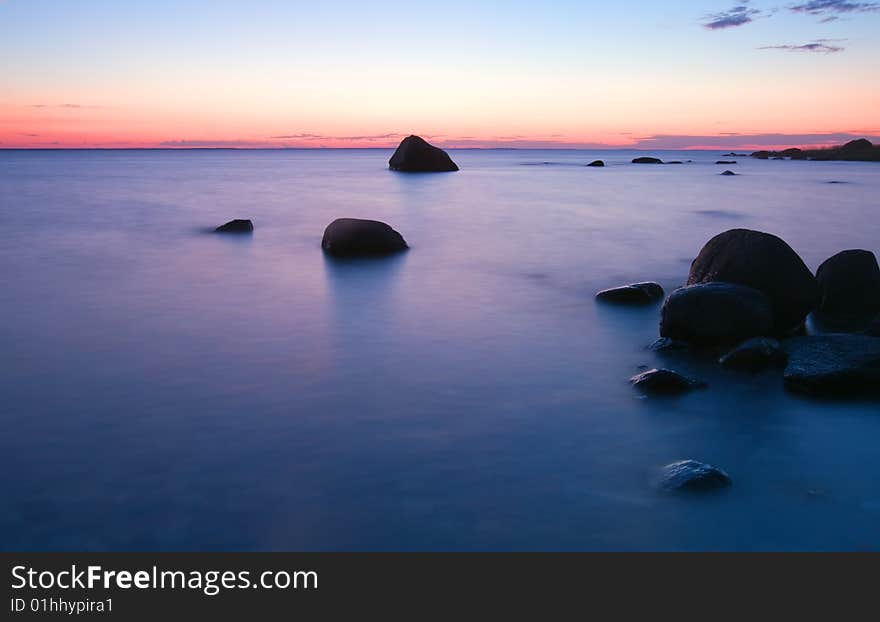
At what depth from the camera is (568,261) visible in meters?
16.2

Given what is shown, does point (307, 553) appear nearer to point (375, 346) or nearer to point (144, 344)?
point (375, 346)

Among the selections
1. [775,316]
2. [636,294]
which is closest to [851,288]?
[775,316]

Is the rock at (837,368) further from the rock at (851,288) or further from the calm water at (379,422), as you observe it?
the rock at (851,288)

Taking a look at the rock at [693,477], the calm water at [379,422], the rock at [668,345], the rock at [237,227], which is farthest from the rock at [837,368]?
the rock at [237,227]

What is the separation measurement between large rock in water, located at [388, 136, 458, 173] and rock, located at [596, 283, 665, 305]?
149ft

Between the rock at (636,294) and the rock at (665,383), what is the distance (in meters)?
4.00

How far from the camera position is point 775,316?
8922 mm

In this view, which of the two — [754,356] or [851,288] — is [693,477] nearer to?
[754,356]

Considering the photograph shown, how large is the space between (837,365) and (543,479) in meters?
3.62

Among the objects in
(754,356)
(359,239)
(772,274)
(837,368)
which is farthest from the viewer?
(359,239)

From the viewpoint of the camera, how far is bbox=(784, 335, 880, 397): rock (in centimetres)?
686

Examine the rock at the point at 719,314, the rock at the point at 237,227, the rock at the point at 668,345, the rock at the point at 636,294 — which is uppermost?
the rock at the point at 237,227

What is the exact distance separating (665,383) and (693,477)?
2062 mm

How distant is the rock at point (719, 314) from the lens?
8.09 metres
